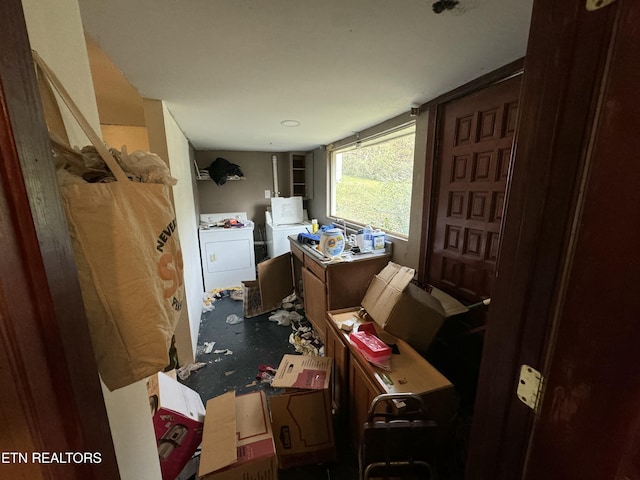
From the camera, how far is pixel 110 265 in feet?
1.43

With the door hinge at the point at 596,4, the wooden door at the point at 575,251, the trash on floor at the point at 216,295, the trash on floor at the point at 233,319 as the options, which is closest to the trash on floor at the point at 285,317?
the trash on floor at the point at 233,319

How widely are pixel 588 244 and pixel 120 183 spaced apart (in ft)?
2.68

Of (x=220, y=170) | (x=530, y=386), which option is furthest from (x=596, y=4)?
(x=220, y=170)

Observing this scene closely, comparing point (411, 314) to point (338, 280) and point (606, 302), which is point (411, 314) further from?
point (606, 302)

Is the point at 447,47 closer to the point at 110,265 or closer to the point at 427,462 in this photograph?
the point at 110,265

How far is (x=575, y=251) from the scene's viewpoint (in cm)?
43

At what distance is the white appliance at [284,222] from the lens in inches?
148

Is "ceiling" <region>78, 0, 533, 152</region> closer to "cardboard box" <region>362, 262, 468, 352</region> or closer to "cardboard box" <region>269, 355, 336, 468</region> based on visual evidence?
"cardboard box" <region>362, 262, 468, 352</region>

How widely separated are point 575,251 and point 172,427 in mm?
1814

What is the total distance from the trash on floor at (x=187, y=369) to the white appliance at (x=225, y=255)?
158 centimetres

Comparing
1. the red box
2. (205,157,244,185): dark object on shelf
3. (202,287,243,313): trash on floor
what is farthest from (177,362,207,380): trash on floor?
(205,157,244,185): dark object on shelf

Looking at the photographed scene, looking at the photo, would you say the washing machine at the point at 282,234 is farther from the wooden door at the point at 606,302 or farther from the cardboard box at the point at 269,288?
the wooden door at the point at 606,302

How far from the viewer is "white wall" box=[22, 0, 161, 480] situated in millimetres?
501

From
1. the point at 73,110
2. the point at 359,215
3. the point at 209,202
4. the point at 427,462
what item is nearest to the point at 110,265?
the point at 73,110
